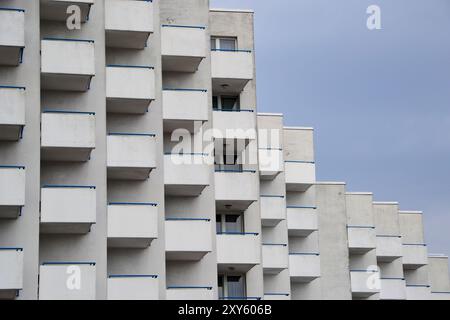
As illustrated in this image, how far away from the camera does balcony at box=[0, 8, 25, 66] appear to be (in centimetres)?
4475

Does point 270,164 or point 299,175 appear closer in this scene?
point 270,164

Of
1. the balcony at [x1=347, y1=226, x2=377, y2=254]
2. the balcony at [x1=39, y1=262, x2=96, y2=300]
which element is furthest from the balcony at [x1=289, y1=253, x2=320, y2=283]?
the balcony at [x1=39, y1=262, x2=96, y2=300]

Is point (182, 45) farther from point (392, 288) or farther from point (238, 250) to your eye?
point (392, 288)

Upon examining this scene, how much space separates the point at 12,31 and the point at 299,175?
28.6 m

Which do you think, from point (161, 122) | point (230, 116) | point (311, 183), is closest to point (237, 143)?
point (230, 116)

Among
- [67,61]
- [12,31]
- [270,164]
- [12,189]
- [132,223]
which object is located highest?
[12,31]

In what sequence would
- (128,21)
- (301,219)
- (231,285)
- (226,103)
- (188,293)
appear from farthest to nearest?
(301,219), (226,103), (231,285), (128,21), (188,293)

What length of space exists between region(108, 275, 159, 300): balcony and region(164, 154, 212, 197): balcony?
479 centimetres

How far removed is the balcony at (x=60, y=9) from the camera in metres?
47.0

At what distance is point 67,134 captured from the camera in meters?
45.8

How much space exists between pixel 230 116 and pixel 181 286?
30.7ft

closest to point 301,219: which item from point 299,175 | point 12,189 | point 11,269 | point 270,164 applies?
point 299,175

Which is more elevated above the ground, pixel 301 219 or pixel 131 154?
pixel 301 219

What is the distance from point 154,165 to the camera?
156 ft
